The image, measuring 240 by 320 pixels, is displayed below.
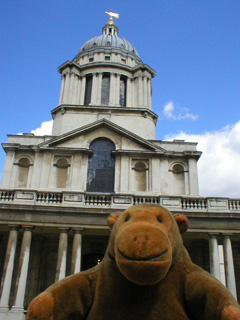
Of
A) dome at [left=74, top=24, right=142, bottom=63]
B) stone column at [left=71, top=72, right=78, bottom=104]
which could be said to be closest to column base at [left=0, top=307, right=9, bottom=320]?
stone column at [left=71, top=72, right=78, bottom=104]

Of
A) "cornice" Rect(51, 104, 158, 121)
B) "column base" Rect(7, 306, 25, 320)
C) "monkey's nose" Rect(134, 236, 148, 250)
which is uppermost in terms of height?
"cornice" Rect(51, 104, 158, 121)

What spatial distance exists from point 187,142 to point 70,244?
12.0m

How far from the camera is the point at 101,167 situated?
23.2 m

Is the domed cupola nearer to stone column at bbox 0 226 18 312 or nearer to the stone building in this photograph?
the stone building

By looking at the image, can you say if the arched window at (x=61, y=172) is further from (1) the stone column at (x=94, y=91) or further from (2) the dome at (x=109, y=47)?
(2) the dome at (x=109, y=47)

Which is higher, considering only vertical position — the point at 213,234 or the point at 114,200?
the point at 114,200

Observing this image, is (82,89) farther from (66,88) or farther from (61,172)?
(61,172)

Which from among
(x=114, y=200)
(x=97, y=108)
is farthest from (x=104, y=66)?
(x=114, y=200)

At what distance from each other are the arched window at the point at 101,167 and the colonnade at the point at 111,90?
6.55m

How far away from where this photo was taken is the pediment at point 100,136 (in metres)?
23.4

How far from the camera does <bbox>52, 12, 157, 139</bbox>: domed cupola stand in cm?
2769

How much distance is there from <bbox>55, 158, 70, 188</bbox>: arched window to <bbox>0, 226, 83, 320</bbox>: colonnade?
6443mm

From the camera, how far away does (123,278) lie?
4.03 metres

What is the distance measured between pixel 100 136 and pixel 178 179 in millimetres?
6724
